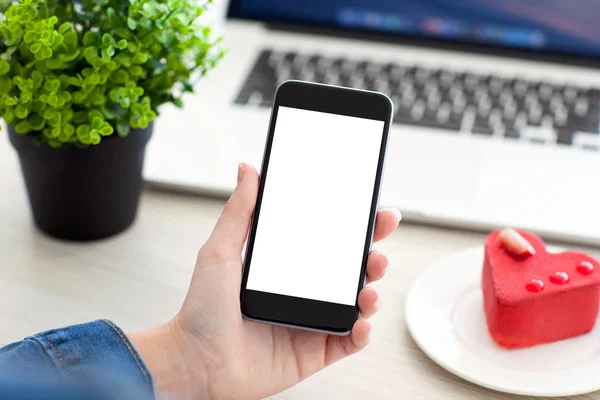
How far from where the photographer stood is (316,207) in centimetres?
62

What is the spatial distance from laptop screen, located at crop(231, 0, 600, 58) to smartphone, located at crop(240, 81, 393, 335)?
1.64 ft

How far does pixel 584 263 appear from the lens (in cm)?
64

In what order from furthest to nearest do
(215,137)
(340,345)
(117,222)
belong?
(215,137), (117,222), (340,345)

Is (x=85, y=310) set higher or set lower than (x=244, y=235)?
lower

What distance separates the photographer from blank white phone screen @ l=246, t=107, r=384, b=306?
23.9 inches

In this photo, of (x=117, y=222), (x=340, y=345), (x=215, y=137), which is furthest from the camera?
(x=215, y=137)

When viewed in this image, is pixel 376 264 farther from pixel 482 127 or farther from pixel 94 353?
pixel 482 127

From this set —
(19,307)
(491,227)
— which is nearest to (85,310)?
(19,307)

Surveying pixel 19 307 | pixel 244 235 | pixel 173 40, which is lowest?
pixel 19 307

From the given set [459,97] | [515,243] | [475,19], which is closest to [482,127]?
[459,97]

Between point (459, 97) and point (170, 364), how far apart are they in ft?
1.90

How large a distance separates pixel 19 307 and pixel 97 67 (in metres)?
0.23

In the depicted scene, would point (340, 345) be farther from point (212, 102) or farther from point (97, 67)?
point (212, 102)

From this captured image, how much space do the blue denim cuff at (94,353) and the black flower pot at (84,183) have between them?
183mm
